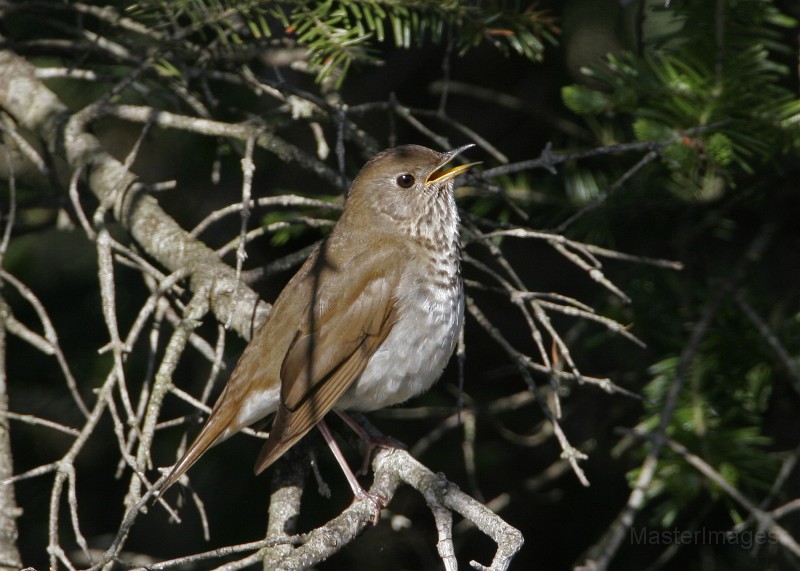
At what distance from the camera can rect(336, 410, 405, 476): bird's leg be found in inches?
124

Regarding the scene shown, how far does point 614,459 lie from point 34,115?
9.14 feet

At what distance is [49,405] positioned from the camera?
4.05m

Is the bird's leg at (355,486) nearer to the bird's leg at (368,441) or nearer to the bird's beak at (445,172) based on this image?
the bird's leg at (368,441)

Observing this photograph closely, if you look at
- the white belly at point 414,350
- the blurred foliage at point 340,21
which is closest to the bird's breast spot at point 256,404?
the white belly at point 414,350

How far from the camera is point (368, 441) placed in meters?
3.26

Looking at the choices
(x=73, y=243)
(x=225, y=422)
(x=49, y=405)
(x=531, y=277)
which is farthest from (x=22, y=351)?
(x=531, y=277)

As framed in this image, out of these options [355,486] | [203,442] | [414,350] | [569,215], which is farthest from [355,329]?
[569,215]

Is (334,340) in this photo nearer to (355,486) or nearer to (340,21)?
(355,486)

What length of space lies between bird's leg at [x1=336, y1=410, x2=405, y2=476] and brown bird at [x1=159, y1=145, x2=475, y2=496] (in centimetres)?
6

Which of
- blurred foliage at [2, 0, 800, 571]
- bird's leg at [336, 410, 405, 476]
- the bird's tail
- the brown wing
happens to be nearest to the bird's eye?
blurred foliage at [2, 0, 800, 571]

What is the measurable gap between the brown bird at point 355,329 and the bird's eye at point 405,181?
0.32 ft

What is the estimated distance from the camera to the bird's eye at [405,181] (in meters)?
3.59

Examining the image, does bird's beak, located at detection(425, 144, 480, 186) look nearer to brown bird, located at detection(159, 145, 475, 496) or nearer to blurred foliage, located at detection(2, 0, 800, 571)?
brown bird, located at detection(159, 145, 475, 496)

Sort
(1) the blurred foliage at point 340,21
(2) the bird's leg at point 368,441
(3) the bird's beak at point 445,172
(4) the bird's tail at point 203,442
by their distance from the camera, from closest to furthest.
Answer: (4) the bird's tail at point 203,442 → (1) the blurred foliage at point 340,21 → (2) the bird's leg at point 368,441 → (3) the bird's beak at point 445,172
